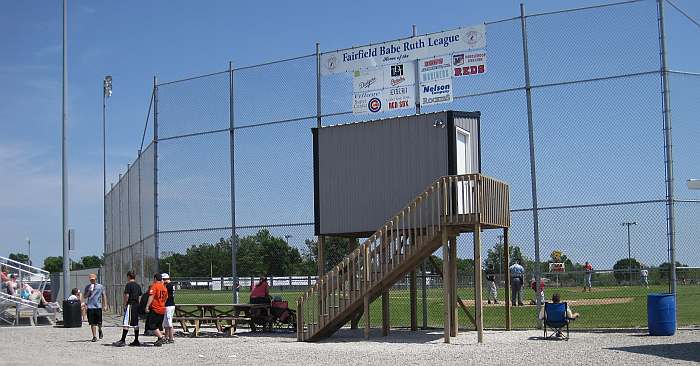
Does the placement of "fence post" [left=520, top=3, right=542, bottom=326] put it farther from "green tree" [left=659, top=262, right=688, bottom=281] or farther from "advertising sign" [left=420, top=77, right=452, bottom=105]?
"green tree" [left=659, top=262, right=688, bottom=281]

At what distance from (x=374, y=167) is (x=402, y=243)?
225cm

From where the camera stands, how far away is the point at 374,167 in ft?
62.6

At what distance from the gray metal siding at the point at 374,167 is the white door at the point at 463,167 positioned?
49 cm

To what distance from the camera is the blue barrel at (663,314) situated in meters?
16.7

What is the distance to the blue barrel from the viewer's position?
54.8ft

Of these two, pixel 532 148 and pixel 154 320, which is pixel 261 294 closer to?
pixel 154 320

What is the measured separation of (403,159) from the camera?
18.7m

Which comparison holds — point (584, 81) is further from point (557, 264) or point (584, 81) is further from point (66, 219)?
point (66, 219)

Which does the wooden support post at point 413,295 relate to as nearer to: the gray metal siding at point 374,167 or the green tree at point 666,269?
the gray metal siding at point 374,167

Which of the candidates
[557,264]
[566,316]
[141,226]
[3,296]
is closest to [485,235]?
[557,264]

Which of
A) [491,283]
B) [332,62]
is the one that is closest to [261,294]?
[332,62]

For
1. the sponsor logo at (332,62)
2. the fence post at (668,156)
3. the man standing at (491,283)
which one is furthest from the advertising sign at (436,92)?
the man standing at (491,283)

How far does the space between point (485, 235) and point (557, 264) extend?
165 centimetres

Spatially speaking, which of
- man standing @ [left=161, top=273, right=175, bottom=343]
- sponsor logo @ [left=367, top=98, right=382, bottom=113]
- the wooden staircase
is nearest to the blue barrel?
the wooden staircase
